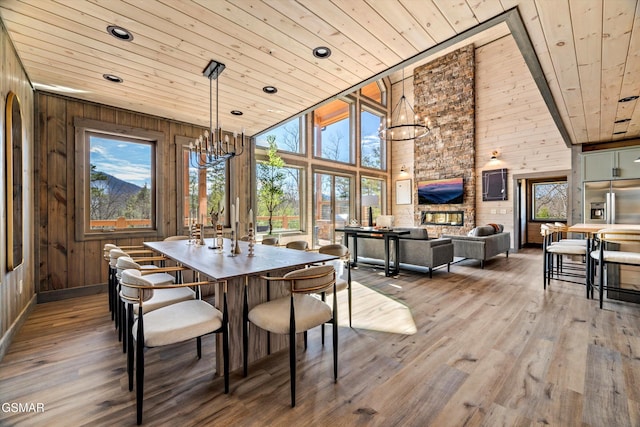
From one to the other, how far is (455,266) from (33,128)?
6.97 meters

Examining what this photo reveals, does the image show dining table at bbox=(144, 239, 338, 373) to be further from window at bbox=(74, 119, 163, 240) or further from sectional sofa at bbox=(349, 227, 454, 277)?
sectional sofa at bbox=(349, 227, 454, 277)

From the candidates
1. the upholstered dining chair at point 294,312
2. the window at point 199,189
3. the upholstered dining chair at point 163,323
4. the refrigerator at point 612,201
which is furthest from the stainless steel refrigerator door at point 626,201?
the window at point 199,189

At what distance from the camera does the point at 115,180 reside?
13.9 feet

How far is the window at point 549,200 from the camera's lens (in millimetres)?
8297

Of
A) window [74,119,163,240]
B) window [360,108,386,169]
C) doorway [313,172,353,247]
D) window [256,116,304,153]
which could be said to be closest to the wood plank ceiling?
window [74,119,163,240]

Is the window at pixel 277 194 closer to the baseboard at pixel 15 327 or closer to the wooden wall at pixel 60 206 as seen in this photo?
the wooden wall at pixel 60 206

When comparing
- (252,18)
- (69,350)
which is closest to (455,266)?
(252,18)

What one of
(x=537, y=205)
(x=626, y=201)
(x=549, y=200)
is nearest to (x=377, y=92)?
(x=537, y=205)

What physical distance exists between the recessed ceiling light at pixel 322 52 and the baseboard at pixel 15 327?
3557mm

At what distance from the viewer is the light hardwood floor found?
1628 mm

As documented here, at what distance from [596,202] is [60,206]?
9075mm

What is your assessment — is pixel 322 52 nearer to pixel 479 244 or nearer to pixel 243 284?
pixel 243 284

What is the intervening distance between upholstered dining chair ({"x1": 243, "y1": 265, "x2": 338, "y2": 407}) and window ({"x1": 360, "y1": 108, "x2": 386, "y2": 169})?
25.5 ft

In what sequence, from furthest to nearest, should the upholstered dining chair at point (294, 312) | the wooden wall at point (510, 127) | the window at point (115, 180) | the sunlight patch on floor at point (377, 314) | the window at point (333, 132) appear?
the window at point (333, 132)
the wooden wall at point (510, 127)
the window at point (115, 180)
the sunlight patch on floor at point (377, 314)
the upholstered dining chair at point (294, 312)
